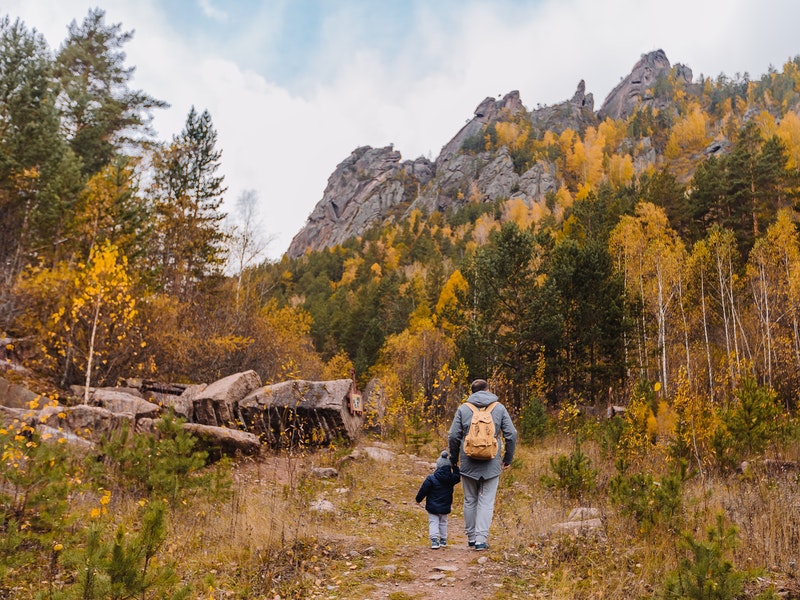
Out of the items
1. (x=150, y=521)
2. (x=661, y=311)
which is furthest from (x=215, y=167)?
(x=150, y=521)

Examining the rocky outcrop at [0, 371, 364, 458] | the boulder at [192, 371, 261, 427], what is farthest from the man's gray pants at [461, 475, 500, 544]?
the boulder at [192, 371, 261, 427]

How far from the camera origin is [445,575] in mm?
4805

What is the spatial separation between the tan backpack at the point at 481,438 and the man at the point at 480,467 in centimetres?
12

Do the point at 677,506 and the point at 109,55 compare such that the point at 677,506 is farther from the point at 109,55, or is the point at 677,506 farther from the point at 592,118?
the point at 592,118

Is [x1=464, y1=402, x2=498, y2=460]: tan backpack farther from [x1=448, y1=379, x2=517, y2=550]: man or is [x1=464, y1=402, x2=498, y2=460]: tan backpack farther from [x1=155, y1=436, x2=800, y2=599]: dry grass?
[x1=155, y1=436, x2=800, y2=599]: dry grass

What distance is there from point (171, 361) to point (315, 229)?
11751cm

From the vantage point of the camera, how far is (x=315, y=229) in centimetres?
13100

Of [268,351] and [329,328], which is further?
[329,328]

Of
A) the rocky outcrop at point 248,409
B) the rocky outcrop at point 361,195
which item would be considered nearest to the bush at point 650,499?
the rocky outcrop at point 248,409

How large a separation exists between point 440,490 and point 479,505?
44 centimetres

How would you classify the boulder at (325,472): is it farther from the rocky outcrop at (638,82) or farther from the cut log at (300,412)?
the rocky outcrop at (638,82)

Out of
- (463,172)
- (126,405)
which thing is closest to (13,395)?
(126,405)

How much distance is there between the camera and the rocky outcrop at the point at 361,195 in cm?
11169

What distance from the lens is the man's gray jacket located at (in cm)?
565
